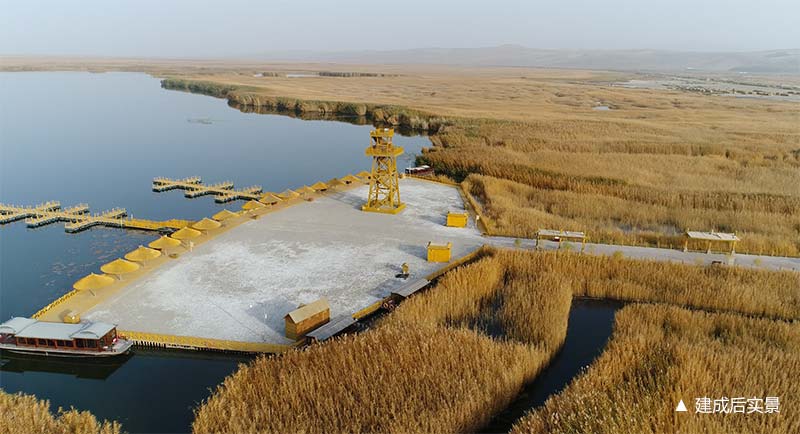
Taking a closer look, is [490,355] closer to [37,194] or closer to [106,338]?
[106,338]

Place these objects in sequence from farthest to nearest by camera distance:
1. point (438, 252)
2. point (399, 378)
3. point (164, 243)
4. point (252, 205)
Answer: point (252, 205) → point (164, 243) → point (438, 252) → point (399, 378)

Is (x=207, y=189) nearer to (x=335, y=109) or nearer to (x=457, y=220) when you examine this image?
(x=457, y=220)

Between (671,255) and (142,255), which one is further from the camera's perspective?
(671,255)

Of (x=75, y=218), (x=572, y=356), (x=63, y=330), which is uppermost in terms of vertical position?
(x=75, y=218)

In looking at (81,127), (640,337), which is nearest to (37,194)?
(81,127)

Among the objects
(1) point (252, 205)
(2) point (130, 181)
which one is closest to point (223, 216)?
(1) point (252, 205)

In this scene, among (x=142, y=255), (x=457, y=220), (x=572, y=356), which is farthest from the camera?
(x=457, y=220)

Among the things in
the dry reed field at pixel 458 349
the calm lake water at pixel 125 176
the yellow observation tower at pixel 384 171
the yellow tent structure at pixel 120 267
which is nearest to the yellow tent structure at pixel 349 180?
the yellow observation tower at pixel 384 171

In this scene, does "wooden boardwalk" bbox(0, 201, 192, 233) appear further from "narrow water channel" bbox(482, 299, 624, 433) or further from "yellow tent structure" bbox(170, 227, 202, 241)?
"narrow water channel" bbox(482, 299, 624, 433)

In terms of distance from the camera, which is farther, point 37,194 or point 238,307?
point 37,194
